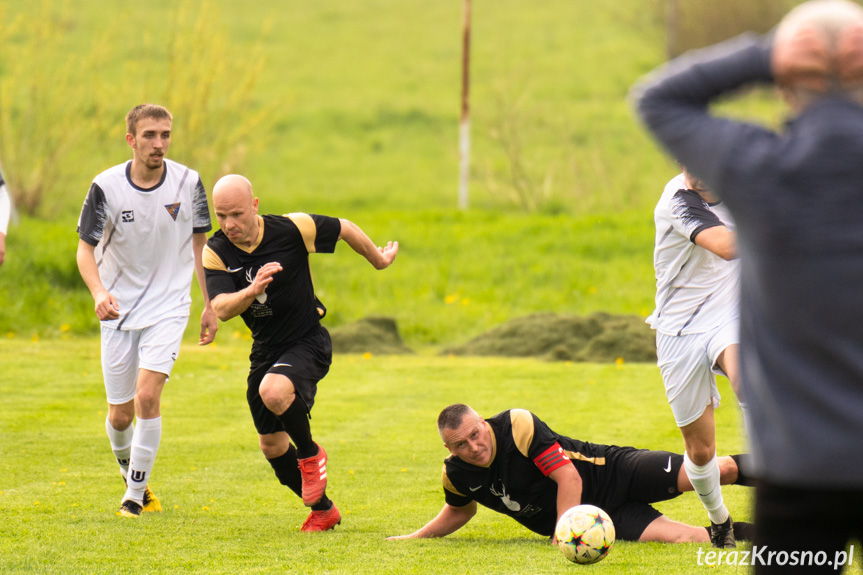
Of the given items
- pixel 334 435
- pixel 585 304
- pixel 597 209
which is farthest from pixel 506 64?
pixel 334 435

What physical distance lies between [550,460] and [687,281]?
4.17 feet

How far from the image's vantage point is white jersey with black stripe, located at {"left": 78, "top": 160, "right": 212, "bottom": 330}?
670 centimetres

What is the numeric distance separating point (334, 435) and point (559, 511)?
4891 mm

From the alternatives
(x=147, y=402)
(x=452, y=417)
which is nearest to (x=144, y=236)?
(x=147, y=402)

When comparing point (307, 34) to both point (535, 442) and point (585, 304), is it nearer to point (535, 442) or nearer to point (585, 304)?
point (585, 304)

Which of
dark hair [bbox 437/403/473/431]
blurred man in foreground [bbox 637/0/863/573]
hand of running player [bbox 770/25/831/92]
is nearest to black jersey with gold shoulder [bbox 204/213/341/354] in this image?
dark hair [bbox 437/403/473/431]

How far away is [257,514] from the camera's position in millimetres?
6961

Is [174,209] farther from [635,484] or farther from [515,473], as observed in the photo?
[635,484]

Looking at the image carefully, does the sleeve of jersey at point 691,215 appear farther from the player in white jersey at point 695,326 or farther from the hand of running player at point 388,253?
the hand of running player at point 388,253

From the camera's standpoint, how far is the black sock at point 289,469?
661 centimetres

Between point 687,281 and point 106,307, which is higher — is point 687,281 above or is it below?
above

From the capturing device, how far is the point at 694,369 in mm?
5699

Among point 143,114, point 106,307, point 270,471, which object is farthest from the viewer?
point 270,471

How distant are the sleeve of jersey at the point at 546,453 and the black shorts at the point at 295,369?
4.31 ft
